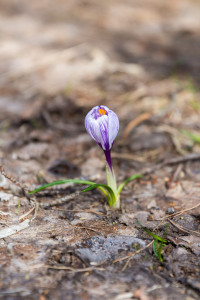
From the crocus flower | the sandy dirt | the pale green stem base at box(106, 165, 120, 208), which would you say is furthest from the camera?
the pale green stem base at box(106, 165, 120, 208)

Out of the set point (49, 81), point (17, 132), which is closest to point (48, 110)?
point (17, 132)

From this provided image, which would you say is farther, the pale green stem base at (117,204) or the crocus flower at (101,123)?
the pale green stem base at (117,204)

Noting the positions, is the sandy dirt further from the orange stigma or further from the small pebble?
the orange stigma

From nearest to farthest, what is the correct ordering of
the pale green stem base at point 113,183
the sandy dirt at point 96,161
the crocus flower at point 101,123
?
the sandy dirt at point 96,161 → the crocus flower at point 101,123 → the pale green stem base at point 113,183

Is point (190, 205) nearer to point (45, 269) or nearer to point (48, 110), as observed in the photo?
point (45, 269)

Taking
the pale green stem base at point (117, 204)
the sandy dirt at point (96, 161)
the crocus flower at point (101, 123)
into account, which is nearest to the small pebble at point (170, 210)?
the sandy dirt at point (96, 161)

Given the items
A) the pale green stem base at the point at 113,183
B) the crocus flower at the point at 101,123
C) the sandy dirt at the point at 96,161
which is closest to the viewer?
the sandy dirt at the point at 96,161

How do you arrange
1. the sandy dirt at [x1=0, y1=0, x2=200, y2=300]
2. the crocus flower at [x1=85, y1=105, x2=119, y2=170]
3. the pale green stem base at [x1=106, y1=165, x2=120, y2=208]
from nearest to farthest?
1. the sandy dirt at [x1=0, y1=0, x2=200, y2=300]
2. the crocus flower at [x1=85, y1=105, x2=119, y2=170]
3. the pale green stem base at [x1=106, y1=165, x2=120, y2=208]

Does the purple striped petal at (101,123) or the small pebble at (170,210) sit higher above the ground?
the purple striped petal at (101,123)

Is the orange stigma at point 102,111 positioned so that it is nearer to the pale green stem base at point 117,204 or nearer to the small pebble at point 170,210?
the pale green stem base at point 117,204

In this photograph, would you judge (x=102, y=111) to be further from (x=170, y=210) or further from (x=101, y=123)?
(x=170, y=210)

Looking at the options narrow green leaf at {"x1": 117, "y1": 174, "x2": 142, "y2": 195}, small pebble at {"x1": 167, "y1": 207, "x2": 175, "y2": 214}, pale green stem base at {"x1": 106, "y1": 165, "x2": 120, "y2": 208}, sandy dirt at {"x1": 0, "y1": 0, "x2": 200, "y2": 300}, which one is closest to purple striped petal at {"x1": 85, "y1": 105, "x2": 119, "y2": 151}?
pale green stem base at {"x1": 106, "y1": 165, "x2": 120, "y2": 208}
